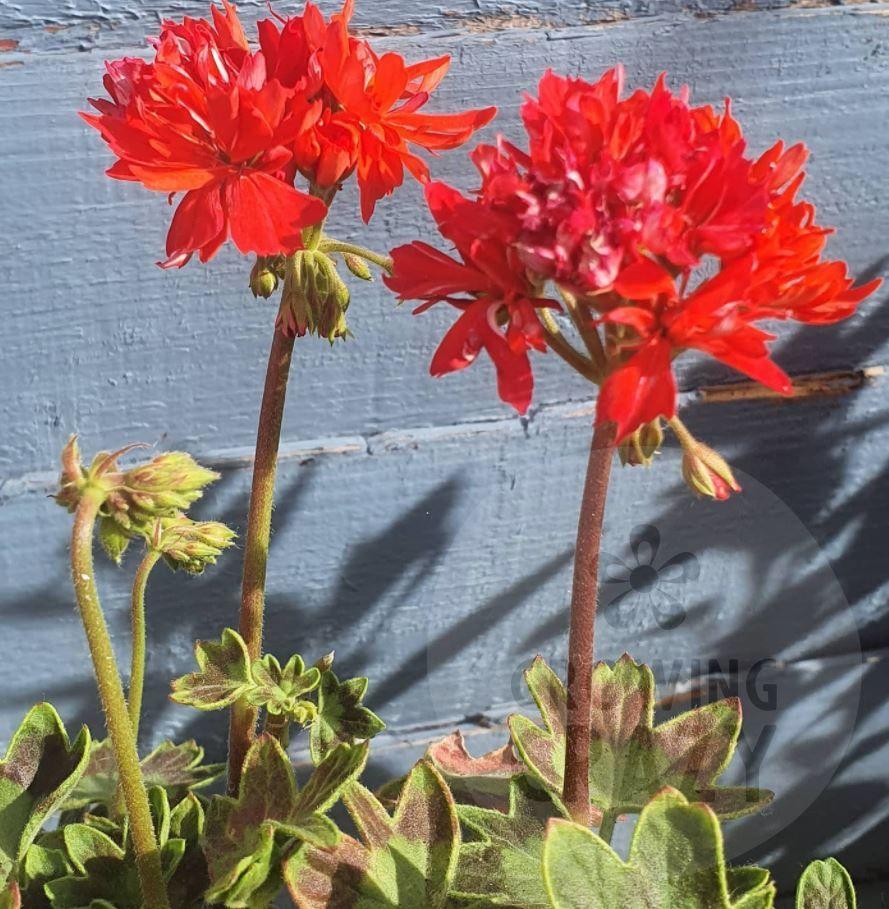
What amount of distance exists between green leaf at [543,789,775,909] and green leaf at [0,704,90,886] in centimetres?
30

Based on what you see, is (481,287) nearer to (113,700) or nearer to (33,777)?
(113,700)

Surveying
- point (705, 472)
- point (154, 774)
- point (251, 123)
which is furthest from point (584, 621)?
point (154, 774)

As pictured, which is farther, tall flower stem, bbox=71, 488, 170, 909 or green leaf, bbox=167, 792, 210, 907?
green leaf, bbox=167, 792, 210, 907

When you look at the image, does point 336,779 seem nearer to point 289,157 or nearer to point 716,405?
point 289,157

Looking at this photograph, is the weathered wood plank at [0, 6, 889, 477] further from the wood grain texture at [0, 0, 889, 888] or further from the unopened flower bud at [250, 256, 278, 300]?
the unopened flower bud at [250, 256, 278, 300]

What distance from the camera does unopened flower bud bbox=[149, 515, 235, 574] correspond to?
1.91 feet

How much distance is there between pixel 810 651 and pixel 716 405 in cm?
32

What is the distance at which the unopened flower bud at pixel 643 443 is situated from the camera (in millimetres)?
483

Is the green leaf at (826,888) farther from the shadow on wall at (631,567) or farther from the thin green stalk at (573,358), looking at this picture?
the thin green stalk at (573,358)

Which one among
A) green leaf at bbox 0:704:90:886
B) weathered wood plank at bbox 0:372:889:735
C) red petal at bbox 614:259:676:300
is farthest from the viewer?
weathered wood plank at bbox 0:372:889:735

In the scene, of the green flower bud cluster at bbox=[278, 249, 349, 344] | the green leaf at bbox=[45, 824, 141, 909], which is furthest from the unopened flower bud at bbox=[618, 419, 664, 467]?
the green leaf at bbox=[45, 824, 141, 909]

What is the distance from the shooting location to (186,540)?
586mm

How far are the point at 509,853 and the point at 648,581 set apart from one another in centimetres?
36

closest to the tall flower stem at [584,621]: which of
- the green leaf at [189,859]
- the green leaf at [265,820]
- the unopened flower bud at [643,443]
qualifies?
the unopened flower bud at [643,443]
